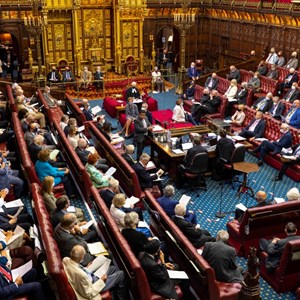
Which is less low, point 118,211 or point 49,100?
point 118,211

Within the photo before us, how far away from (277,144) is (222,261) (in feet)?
19.3

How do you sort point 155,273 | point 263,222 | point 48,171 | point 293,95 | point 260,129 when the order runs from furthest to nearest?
point 293,95 → point 260,129 → point 48,171 → point 263,222 → point 155,273

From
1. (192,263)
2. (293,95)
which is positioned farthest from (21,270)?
(293,95)

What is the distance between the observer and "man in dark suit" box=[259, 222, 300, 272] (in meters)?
6.27

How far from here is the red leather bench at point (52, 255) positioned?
187 inches

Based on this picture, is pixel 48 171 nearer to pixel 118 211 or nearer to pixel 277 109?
pixel 118 211

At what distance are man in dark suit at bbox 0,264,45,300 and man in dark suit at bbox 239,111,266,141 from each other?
8148 millimetres

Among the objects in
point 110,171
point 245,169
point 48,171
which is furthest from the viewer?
point 245,169

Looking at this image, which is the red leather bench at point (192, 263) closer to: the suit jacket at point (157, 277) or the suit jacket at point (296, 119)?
the suit jacket at point (157, 277)

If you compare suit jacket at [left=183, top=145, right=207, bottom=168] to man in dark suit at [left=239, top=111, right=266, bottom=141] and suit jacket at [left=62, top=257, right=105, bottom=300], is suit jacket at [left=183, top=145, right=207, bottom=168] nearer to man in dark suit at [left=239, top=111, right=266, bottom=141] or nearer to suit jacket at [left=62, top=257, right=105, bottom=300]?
man in dark suit at [left=239, top=111, right=266, bottom=141]

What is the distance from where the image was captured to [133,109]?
44.5 ft

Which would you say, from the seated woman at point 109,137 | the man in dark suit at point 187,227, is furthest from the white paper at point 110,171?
the seated woman at point 109,137

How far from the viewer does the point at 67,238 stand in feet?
19.2

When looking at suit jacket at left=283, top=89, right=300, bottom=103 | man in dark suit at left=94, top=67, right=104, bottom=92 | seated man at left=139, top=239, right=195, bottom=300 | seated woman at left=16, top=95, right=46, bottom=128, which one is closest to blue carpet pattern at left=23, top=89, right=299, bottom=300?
seated man at left=139, top=239, right=195, bottom=300
